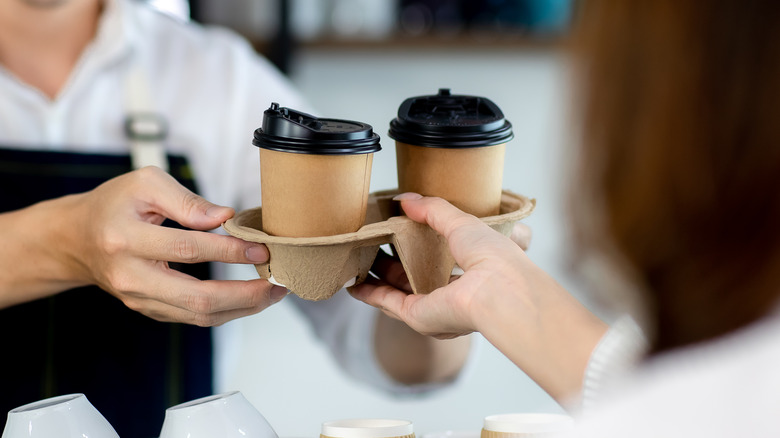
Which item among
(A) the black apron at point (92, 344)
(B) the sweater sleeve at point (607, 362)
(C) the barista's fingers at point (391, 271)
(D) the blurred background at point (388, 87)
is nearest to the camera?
(B) the sweater sleeve at point (607, 362)

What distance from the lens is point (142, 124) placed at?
1017 millimetres

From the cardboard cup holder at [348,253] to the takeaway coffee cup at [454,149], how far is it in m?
0.03

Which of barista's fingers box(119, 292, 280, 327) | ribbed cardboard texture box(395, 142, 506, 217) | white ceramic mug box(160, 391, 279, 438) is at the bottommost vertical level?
white ceramic mug box(160, 391, 279, 438)

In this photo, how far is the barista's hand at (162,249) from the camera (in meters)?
0.64

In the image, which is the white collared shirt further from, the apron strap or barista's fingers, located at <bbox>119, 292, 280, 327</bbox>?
barista's fingers, located at <bbox>119, 292, 280, 327</bbox>

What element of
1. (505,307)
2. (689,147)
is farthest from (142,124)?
(689,147)

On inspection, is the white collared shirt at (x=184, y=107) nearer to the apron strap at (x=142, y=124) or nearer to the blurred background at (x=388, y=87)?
the apron strap at (x=142, y=124)

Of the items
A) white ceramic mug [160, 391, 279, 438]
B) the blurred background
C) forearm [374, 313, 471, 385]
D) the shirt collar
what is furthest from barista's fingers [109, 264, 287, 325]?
the blurred background

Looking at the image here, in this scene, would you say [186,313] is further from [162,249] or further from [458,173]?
[458,173]

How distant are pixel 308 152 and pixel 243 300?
18 centimetres

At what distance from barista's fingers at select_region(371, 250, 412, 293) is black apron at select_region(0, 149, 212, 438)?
1.21 feet

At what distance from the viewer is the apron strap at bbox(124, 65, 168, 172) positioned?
39.6 inches

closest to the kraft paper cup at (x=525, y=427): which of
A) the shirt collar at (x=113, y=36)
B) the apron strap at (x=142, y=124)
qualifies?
the apron strap at (x=142, y=124)

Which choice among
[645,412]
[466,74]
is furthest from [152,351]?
[466,74]
